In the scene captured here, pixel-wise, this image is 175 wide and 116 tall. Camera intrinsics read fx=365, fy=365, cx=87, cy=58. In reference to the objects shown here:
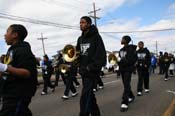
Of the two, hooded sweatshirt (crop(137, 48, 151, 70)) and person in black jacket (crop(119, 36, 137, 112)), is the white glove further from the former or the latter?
hooded sweatshirt (crop(137, 48, 151, 70))

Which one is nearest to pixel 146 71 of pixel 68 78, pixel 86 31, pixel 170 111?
pixel 68 78

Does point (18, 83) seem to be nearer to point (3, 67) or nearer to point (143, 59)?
point (3, 67)

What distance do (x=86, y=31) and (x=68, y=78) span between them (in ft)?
19.1

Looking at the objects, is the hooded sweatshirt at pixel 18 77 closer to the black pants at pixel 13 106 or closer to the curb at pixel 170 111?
the black pants at pixel 13 106

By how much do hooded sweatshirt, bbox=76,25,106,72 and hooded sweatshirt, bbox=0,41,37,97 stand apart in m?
2.03

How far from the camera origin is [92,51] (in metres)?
6.46

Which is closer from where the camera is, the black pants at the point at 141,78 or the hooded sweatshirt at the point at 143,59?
the black pants at the point at 141,78

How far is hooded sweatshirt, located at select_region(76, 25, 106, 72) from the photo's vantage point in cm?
636

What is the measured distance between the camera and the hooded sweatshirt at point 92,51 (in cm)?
636

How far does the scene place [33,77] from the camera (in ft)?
14.7

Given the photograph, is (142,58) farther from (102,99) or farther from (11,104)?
(11,104)

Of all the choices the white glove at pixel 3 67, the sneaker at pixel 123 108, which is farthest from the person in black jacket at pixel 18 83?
the sneaker at pixel 123 108

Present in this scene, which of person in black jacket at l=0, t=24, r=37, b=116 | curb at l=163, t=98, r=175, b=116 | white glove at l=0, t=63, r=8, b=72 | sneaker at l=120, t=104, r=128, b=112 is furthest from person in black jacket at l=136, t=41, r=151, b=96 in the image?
white glove at l=0, t=63, r=8, b=72

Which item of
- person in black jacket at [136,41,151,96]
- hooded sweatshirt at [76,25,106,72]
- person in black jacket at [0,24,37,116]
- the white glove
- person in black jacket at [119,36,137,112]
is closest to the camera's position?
the white glove
